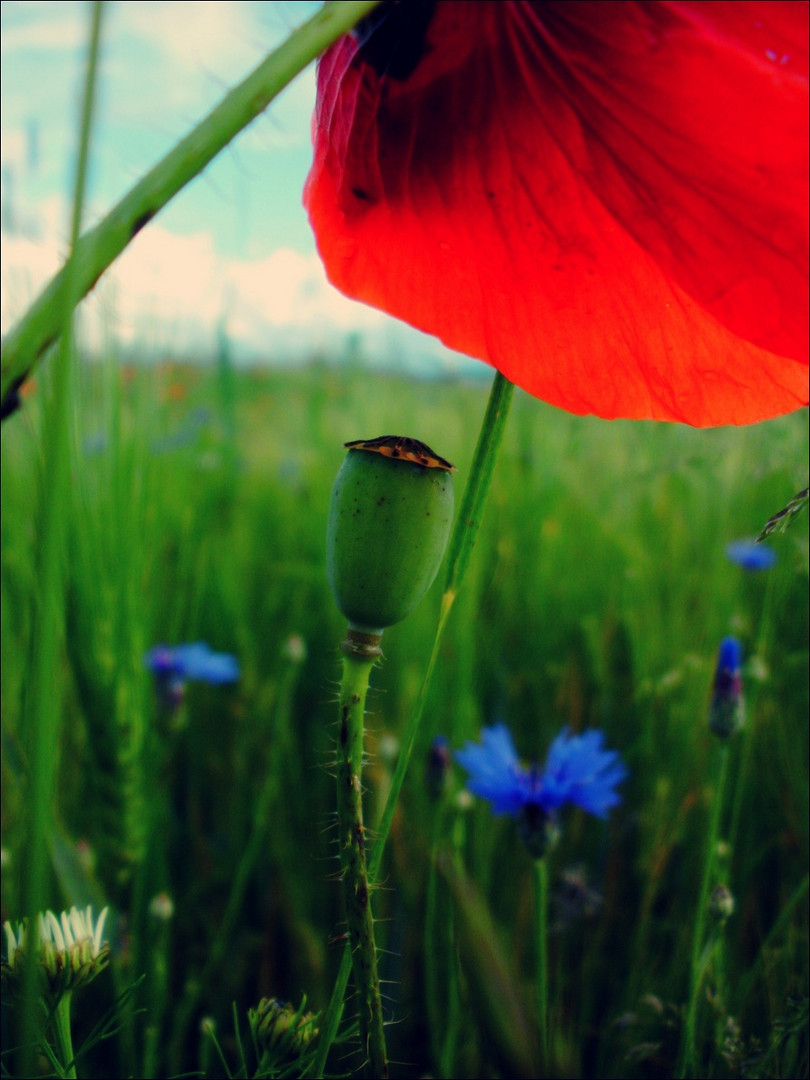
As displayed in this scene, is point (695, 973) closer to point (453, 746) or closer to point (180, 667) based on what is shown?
point (453, 746)

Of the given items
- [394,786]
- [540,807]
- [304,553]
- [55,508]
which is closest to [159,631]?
[304,553]

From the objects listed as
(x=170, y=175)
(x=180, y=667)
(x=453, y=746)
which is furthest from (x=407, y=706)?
(x=170, y=175)

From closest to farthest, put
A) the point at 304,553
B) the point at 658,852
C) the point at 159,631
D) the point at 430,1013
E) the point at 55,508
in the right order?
1. the point at 55,508
2. the point at 430,1013
3. the point at 658,852
4. the point at 159,631
5. the point at 304,553

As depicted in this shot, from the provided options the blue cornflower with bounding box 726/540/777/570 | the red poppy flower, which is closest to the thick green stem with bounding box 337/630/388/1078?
the red poppy flower

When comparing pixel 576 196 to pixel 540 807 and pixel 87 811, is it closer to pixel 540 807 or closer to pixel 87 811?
pixel 540 807

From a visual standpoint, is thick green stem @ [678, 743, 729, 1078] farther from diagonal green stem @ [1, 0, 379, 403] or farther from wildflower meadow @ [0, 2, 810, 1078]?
diagonal green stem @ [1, 0, 379, 403]

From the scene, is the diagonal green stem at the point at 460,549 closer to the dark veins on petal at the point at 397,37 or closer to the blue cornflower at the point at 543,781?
the dark veins on petal at the point at 397,37

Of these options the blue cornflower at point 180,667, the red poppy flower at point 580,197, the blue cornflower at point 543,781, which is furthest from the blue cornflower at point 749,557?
the red poppy flower at point 580,197
